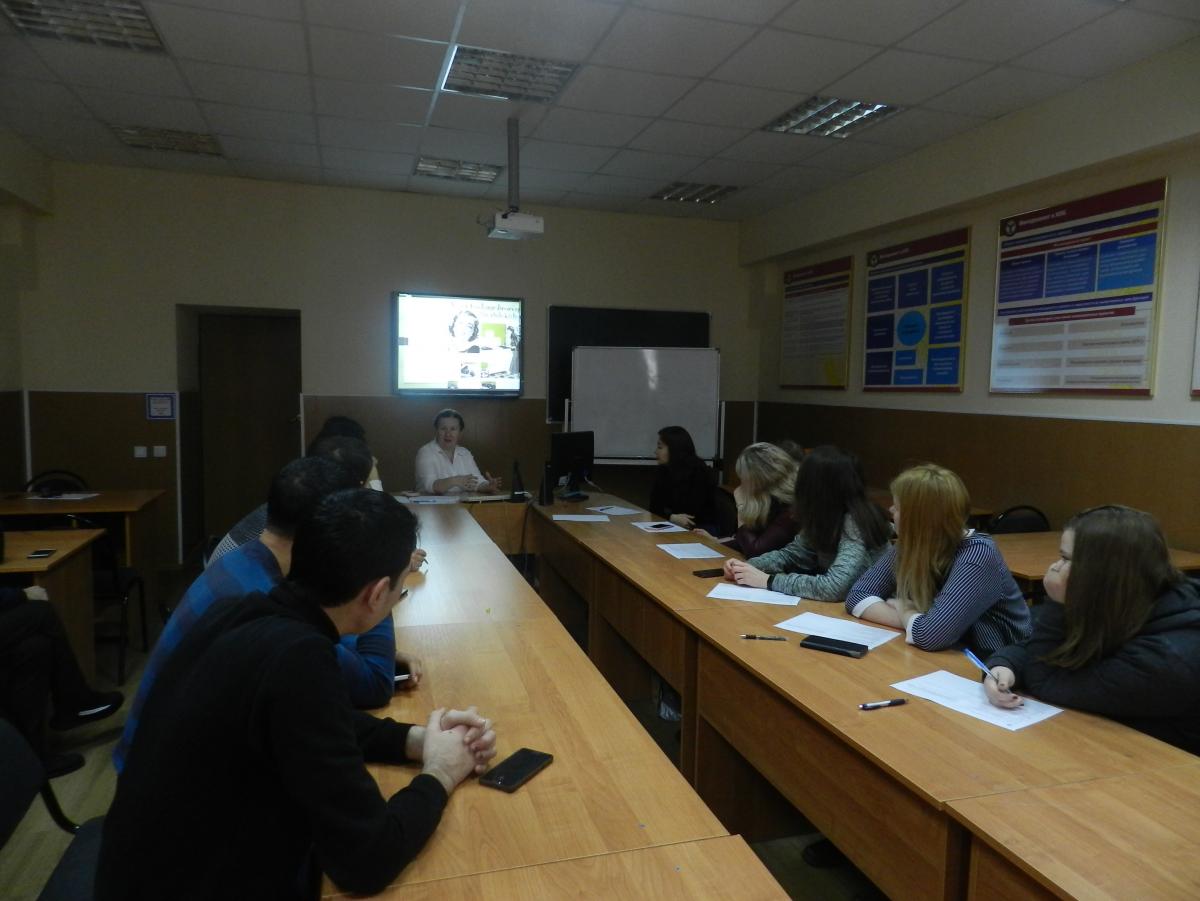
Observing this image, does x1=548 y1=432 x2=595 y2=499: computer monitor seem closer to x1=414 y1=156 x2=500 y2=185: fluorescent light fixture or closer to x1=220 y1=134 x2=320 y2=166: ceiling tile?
x1=414 y1=156 x2=500 y2=185: fluorescent light fixture

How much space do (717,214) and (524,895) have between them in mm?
6302

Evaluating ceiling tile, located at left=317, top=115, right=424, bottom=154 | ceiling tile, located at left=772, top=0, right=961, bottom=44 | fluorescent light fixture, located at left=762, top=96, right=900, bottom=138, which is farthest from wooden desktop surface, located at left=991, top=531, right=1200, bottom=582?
ceiling tile, located at left=317, top=115, right=424, bottom=154

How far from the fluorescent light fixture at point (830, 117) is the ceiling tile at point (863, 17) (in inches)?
29.1

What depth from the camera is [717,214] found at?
6.64 m

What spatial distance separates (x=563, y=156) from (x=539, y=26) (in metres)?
1.80

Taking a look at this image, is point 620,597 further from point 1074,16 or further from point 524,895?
point 1074,16

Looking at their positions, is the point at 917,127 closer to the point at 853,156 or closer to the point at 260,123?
the point at 853,156

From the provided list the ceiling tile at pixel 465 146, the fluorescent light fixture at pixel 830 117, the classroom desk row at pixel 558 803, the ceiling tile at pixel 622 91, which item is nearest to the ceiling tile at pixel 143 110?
the ceiling tile at pixel 465 146

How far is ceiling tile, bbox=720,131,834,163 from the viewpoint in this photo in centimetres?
469

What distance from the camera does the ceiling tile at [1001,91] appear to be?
12.1 feet

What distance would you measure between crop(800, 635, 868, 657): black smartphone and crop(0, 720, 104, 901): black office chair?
1.70 m

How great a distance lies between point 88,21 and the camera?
133 inches

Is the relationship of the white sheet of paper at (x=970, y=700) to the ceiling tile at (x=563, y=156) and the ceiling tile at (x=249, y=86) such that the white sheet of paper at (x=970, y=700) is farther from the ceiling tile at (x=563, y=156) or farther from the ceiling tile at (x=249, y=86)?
the ceiling tile at (x=563, y=156)

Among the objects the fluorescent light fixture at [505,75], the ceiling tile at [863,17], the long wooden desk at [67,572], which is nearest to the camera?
the long wooden desk at [67,572]
